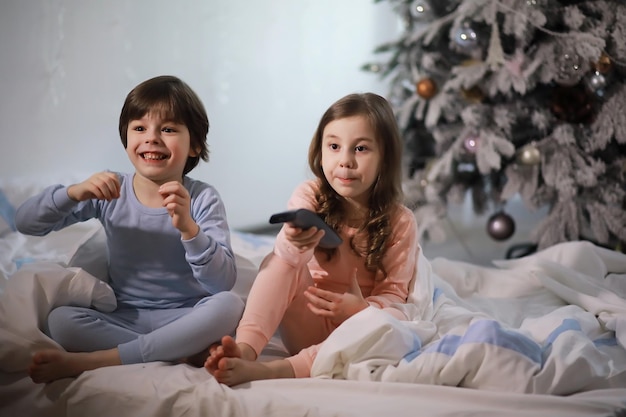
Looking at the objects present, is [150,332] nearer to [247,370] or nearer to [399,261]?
[247,370]

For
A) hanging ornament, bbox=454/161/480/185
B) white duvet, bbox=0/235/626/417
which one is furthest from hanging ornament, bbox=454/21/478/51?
white duvet, bbox=0/235/626/417

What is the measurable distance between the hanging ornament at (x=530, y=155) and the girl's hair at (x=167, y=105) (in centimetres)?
115

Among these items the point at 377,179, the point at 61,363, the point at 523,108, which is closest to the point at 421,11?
the point at 523,108

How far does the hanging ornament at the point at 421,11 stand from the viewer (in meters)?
2.23

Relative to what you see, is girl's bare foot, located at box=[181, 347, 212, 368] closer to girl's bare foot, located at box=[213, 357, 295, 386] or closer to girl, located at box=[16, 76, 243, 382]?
girl, located at box=[16, 76, 243, 382]

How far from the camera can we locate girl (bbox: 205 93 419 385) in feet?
4.01

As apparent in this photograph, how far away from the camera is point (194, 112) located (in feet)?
4.16

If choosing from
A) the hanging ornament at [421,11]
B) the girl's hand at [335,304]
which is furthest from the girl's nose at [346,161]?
the hanging ornament at [421,11]

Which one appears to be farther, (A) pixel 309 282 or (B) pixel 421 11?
(B) pixel 421 11

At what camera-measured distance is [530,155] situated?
2113 mm

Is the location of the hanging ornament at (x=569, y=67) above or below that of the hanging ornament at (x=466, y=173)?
above

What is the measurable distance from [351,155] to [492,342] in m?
0.41

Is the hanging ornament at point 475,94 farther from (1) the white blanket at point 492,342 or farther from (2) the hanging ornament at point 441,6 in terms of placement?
(1) the white blanket at point 492,342

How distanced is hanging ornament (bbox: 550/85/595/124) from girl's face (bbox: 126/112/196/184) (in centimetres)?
125
